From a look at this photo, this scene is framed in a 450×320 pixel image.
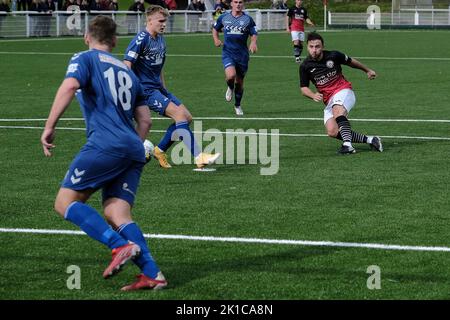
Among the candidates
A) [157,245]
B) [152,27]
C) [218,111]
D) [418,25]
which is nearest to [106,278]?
[157,245]

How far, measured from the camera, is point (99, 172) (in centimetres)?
739

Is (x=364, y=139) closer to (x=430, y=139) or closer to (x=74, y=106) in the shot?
(x=430, y=139)

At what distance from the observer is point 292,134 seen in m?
16.8

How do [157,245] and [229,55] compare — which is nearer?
[157,245]

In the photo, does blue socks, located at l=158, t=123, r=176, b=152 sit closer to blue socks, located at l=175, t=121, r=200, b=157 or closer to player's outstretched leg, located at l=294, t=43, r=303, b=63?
blue socks, located at l=175, t=121, r=200, b=157

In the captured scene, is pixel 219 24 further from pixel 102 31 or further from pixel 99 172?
pixel 99 172

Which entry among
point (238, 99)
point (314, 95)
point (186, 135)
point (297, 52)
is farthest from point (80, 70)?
point (297, 52)

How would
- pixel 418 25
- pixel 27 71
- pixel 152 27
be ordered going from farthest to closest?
1. pixel 418 25
2. pixel 27 71
3. pixel 152 27

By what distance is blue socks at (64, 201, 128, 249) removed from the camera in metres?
7.26

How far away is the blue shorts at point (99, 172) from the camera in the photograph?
24.2 ft

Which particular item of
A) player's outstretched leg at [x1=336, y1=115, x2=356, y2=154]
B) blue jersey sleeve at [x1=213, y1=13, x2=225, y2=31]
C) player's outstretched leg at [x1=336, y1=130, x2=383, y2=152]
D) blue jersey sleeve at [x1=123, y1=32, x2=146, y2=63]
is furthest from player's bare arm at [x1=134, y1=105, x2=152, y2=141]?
blue jersey sleeve at [x1=213, y1=13, x2=225, y2=31]

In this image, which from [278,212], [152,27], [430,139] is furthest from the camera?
[430,139]

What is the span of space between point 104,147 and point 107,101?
321mm

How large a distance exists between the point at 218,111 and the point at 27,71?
12.2 meters
